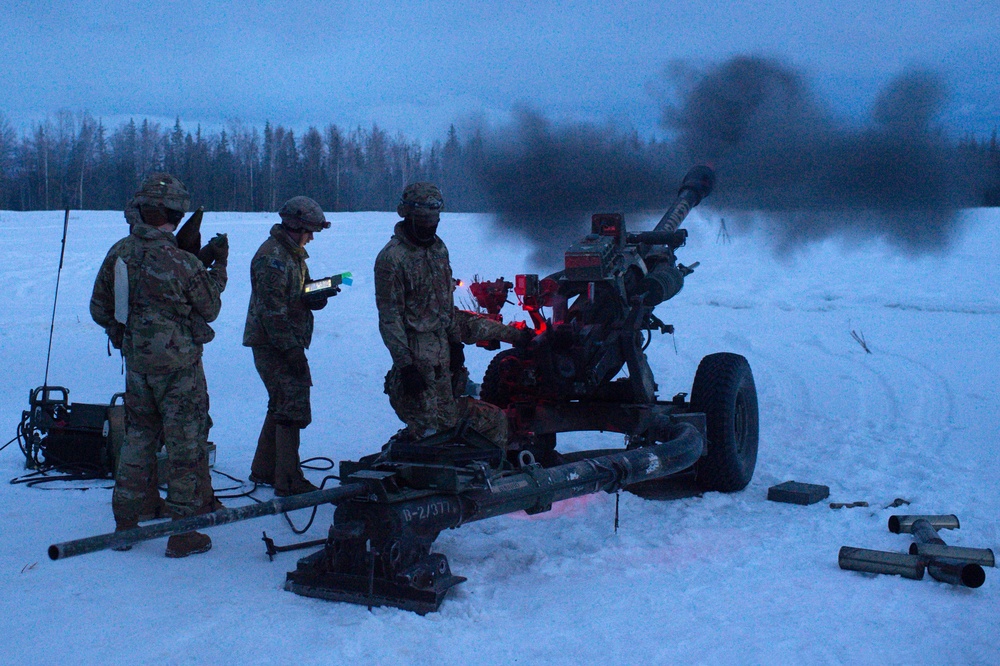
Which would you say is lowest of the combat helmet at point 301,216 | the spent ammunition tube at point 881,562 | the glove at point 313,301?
the spent ammunition tube at point 881,562

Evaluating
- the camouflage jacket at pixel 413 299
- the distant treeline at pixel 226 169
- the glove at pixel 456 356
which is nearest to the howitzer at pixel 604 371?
the glove at pixel 456 356

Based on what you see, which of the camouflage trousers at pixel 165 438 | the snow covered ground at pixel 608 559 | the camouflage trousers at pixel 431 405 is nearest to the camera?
the snow covered ground at pixel 608 559

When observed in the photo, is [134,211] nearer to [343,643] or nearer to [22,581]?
[22,581]

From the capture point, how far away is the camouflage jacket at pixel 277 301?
6.05 m

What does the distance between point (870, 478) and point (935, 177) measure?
3947mm

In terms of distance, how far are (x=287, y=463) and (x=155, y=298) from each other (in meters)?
1.68

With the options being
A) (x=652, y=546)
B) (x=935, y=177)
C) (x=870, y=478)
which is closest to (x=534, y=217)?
(x=935, y=177)

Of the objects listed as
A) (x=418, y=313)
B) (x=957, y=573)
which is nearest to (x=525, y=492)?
(x=418, y=313)

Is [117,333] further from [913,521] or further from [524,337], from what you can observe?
[913,521]

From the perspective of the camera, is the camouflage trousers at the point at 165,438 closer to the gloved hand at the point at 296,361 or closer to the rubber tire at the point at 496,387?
the gloved hand at the point at 296,361

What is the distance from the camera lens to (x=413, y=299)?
538 centimetres

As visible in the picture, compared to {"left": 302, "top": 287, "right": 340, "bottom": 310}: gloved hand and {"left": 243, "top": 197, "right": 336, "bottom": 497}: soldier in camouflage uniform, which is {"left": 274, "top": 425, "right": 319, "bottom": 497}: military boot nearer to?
{"left": 243, "top": 197, "right": 336, "bottom": 497}: soldier in camouflage uniform

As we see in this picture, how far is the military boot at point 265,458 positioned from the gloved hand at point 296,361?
1.42 feet

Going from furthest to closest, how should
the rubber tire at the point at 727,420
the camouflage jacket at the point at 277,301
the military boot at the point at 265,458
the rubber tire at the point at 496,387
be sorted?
the rubber tire at the point at 496,387 → the rubber tire at the point at 727,420 → the military boot at the point at 265,458 → the camouflage jacket at the point at 277,301
